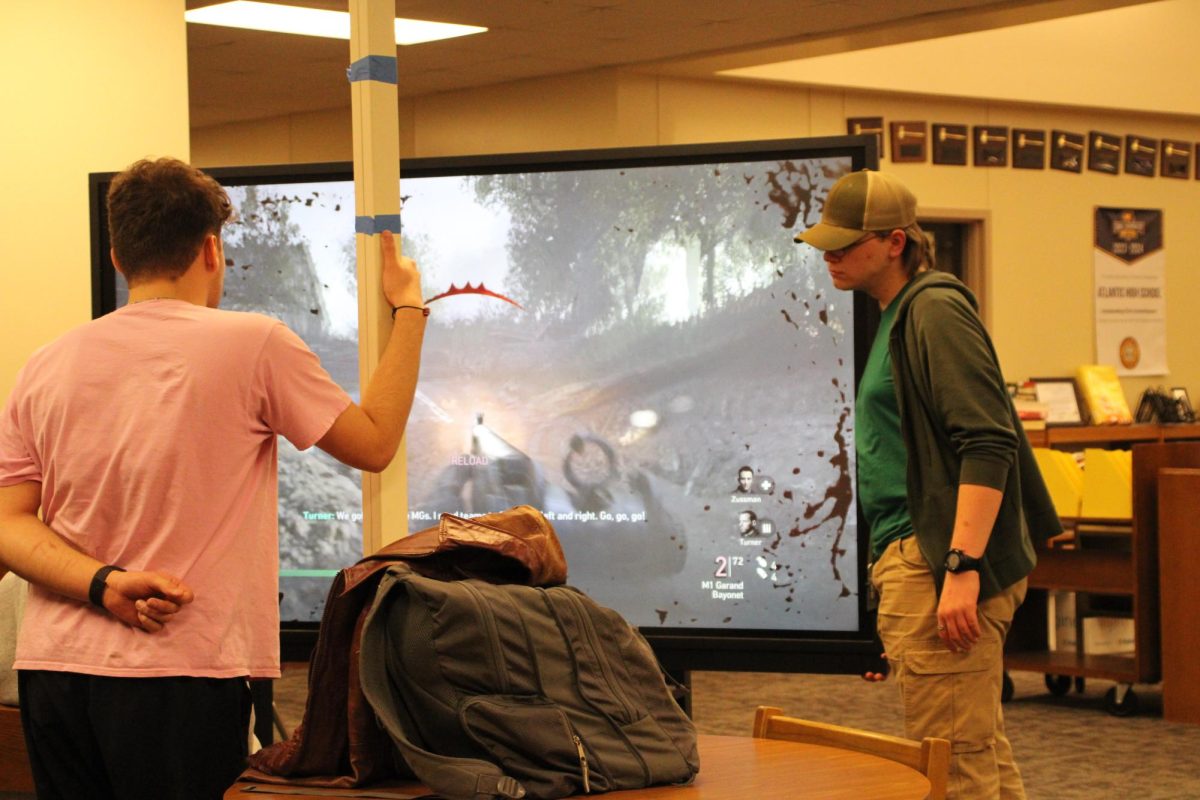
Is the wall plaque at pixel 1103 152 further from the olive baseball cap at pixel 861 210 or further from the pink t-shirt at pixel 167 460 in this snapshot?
A: the pink t-shirt at pixel 167 460

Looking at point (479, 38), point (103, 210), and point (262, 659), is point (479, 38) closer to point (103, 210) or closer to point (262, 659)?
point (103, 210)

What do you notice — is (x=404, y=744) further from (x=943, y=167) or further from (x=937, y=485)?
(x=943, y=167)

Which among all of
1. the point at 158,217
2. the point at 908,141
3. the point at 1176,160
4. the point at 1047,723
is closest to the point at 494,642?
the point at 158,217

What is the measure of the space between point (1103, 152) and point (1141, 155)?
1.21ft

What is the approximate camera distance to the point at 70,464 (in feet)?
5.77

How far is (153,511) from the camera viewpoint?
1.75m

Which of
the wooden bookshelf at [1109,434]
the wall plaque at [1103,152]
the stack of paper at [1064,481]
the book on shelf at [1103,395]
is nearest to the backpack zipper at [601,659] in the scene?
the stack of paper at [1064,481]

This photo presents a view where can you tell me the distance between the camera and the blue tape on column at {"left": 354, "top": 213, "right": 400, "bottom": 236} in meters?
2.14

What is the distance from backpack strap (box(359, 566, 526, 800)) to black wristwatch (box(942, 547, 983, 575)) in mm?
1015

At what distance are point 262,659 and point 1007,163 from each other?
306 inches

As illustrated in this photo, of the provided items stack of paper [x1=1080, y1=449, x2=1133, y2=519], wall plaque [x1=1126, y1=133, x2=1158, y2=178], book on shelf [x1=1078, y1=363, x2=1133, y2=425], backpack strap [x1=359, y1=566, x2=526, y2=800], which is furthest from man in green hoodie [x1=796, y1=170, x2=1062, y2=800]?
wall plaque [x1=1126, y1=133, x2=1158, y2=178]

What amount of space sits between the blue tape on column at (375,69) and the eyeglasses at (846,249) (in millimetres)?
824

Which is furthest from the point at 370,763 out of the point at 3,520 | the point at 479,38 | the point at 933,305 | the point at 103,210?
the point at 479,38

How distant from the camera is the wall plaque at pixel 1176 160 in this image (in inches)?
373
